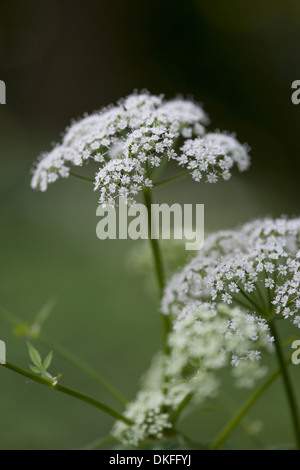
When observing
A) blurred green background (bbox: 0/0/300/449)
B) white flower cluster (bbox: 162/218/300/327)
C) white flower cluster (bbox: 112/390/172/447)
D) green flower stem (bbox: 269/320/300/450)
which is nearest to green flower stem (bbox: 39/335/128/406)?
white flower cluster (bbox: 112/390/172/447)

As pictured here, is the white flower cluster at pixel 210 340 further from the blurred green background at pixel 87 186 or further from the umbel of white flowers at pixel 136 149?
the blurred green background at pixel 87 186

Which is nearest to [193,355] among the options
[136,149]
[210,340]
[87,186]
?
[210,340]

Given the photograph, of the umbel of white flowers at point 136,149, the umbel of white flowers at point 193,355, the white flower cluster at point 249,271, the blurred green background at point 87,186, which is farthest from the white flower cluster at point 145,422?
the blurred green background at point 87,186

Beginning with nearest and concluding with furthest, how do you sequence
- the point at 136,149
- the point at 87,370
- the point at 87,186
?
the point at 136,149 → the point at 87,370 → the point at 87,186

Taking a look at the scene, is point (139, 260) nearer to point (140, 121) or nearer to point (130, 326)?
point (140, 121)

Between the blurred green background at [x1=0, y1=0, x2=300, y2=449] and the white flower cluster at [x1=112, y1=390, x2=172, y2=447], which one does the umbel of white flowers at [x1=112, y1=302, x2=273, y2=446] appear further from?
the blurred green background at [x1=0, y1=0, x2=300, y2=449]

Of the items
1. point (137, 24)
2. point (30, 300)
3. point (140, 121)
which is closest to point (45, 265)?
point (30, 300)

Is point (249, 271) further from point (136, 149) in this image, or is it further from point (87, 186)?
point (87, 186)
